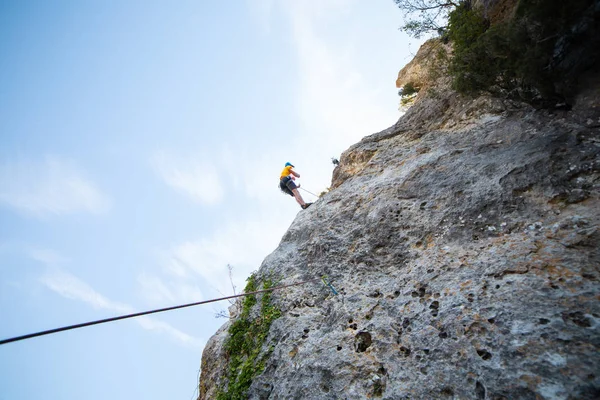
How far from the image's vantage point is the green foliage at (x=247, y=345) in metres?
5.54

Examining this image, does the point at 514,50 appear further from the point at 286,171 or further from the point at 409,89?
the point at 409,89

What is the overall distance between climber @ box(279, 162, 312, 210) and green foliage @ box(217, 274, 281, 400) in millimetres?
4684

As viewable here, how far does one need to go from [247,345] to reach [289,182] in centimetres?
669

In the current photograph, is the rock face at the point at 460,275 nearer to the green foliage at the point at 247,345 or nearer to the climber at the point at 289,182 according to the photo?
the green foliage at the point at 247,345

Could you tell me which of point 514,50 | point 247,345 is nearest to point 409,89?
point 514,50

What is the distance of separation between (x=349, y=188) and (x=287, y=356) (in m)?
4.88

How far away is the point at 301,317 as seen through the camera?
5805 mm

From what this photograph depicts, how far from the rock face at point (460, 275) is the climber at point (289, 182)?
373cm

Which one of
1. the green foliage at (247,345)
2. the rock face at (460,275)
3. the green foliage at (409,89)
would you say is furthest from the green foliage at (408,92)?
Result: the green foliage at (247,345)

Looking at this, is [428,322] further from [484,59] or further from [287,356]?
[484,59]

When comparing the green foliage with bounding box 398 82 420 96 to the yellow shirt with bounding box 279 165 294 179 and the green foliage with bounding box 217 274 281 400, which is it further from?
the green foliage with bounding box 217 274 281 400

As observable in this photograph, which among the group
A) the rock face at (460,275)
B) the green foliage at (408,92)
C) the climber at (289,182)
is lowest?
the rock face at (460,275)

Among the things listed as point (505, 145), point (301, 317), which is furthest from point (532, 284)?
point (301, 317)

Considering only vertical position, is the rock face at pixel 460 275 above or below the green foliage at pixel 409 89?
below
